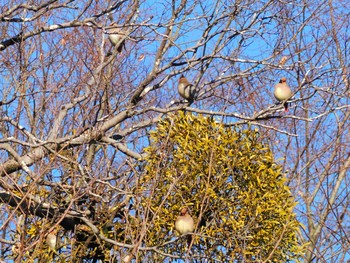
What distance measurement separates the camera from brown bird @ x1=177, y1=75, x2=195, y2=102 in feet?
23.4

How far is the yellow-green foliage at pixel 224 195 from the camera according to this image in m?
6.22

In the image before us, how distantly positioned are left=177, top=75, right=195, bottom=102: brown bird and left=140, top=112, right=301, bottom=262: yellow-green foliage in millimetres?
519

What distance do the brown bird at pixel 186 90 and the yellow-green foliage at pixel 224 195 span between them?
1.70 feet

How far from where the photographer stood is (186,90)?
7.14 m

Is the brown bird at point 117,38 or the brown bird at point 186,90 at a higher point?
the brown bird at point 117,38

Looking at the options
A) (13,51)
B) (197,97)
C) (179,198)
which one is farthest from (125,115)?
(13,51)

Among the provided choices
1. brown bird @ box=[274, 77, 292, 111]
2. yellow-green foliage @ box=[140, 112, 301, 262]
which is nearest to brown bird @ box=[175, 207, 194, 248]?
yellow-green foliage @ box=[140, 112, 301, 262]

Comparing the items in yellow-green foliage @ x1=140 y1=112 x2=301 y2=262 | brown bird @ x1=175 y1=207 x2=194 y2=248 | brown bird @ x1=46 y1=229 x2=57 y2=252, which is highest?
yellow-green foliage @ x1=140 y1=112 x2=301 y2=262

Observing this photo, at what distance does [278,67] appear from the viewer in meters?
6.97

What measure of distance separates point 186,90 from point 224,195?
116 cm

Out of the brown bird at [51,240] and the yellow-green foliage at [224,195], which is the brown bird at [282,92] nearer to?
the yellow-green foliage at [224,195]

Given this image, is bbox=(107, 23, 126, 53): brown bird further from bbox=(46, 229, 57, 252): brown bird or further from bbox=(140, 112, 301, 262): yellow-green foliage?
bbox=(46, 229, 57, 252): brown bird

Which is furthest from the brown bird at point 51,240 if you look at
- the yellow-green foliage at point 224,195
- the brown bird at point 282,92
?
the brown bird at point 282,92

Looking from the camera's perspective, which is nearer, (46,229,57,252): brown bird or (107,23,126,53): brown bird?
(46,229,57,252): brown bird
